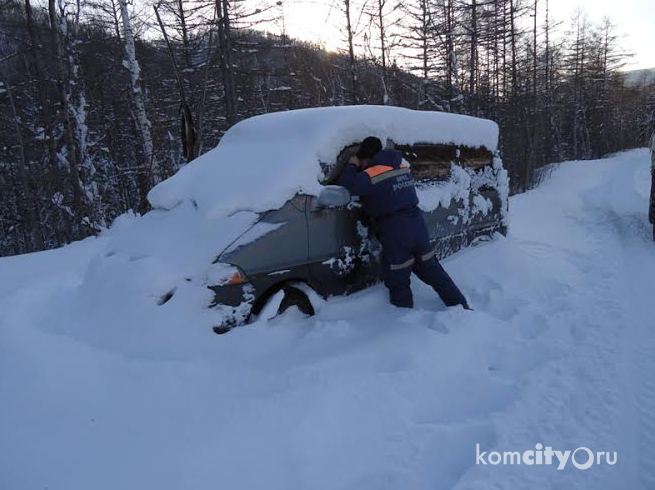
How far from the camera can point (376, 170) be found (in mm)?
4262

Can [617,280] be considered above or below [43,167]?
below

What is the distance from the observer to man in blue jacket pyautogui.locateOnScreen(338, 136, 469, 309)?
4277 mm

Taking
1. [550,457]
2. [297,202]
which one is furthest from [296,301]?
[550,457]

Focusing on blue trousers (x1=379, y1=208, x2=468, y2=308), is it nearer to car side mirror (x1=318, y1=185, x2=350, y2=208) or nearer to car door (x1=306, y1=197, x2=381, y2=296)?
car door (x1=306, y1=197, x2=381, y2=296)

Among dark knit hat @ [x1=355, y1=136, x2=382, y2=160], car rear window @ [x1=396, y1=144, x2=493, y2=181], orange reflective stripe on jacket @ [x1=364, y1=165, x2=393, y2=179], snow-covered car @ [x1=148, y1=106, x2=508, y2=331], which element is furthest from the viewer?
car rear window @ [x1=396, y1=144, x2=493, y2=181]

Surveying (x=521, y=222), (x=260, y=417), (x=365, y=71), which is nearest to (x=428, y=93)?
(x=365, y=71)

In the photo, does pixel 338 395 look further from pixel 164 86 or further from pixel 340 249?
pixel 164 86

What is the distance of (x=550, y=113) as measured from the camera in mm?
39719

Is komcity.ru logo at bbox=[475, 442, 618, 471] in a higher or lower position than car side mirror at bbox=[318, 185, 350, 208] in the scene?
lower

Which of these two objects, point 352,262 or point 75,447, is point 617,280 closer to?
point 352,262

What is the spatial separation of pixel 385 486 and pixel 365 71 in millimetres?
24931

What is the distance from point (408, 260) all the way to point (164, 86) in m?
23.3

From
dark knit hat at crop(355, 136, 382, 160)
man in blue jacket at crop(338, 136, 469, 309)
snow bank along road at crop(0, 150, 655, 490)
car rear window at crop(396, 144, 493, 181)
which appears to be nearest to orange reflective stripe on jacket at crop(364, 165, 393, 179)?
man in blue jacket at crop(338, 136, 469, 309)

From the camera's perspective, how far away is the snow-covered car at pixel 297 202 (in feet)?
12.2
